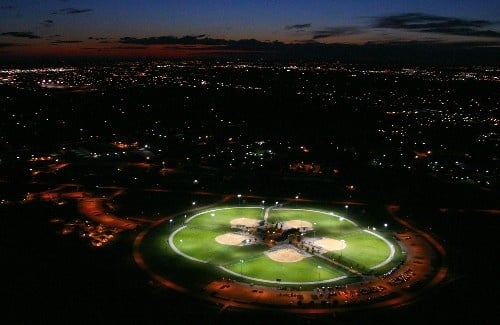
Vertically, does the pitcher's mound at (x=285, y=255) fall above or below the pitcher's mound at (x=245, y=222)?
below

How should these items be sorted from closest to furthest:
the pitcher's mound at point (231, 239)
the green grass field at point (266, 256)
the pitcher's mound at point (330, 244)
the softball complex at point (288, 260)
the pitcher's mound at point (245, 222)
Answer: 1. the softball complex at point (288, 260)
2. the green grass field at point (266, 256)
3. the pitcher's mound at point (330, 244)
4. the pitcher's mound at point (231, 239)
5. the pitcher's mound at point (245, 222)

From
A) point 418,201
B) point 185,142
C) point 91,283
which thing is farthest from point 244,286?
point 185,142

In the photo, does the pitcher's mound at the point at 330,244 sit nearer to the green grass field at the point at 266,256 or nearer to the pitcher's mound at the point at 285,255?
the green grass field at the point at 266,256

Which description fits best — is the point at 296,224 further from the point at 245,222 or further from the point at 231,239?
the point at 231,239

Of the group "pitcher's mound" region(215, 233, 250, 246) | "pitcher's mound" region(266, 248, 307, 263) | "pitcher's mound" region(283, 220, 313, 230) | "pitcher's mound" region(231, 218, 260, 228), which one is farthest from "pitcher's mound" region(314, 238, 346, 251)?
"pitcher's mound" region(231, 218, 260, 228)

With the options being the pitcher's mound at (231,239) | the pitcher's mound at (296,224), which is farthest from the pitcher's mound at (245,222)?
the pitcher's mound at (296,224)

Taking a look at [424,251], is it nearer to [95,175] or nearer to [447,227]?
[447,227]

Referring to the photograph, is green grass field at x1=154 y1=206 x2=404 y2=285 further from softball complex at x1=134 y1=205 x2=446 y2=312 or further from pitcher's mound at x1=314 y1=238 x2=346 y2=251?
pitcher's mound at x1=314 y1=238 x2=346 y2=251

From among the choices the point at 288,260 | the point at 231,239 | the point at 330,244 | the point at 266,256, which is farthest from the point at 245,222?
the point at 288,260

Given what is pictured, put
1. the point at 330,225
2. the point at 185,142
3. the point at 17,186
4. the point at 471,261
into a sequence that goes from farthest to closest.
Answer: the point at 185,142
the point at 17,186
the point at 330,225
the point at 471,261
